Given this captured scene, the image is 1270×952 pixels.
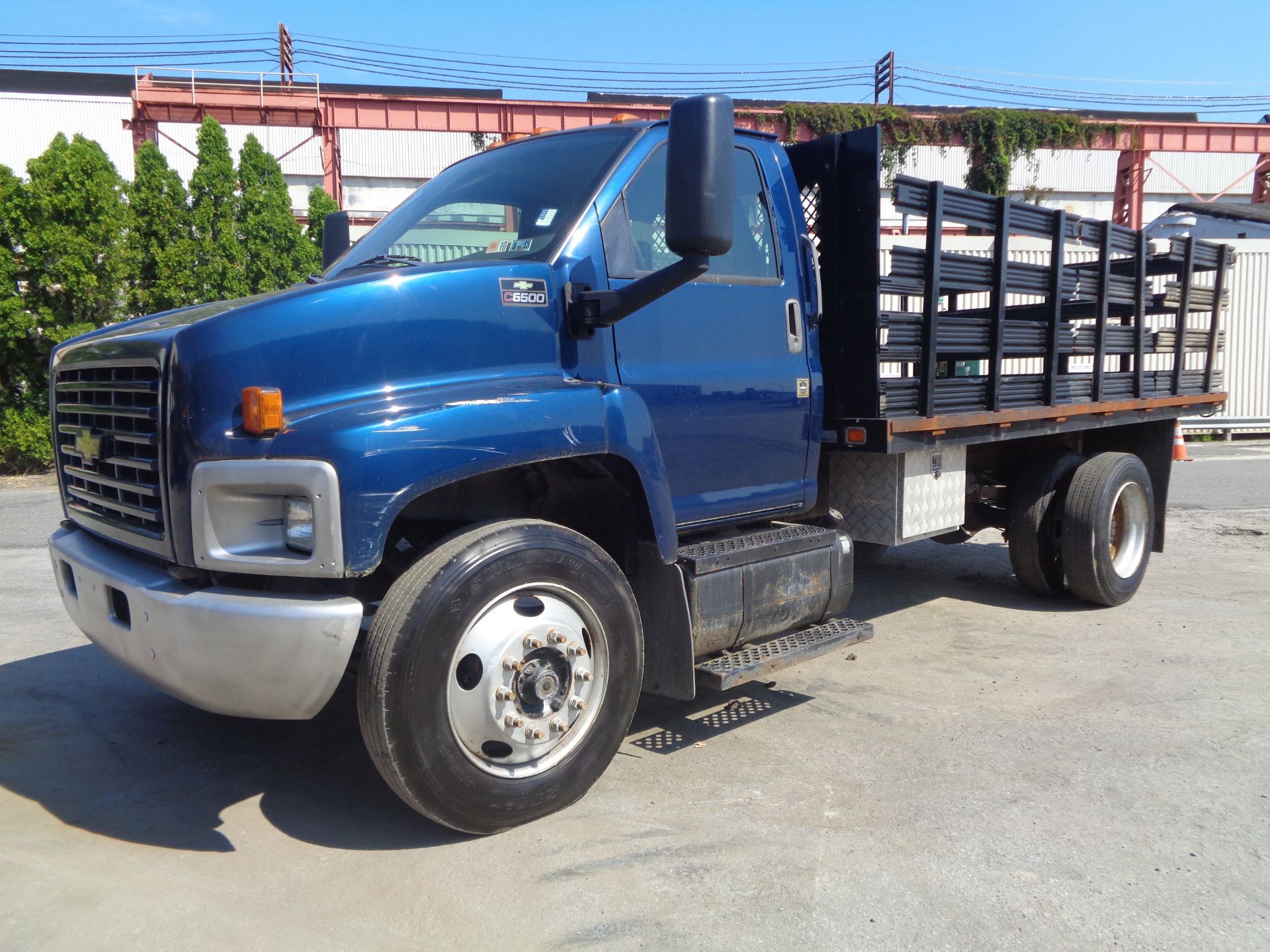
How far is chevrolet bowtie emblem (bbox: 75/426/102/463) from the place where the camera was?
3.50m

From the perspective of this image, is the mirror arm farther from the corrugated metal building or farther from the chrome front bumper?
the corrugated metal building

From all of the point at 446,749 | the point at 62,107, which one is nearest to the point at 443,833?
the point at 446,749

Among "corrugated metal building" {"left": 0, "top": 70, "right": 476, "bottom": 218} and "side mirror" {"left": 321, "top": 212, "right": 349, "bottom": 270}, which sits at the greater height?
"corrugated metal building" {"left": 0, "top": 70, "right": 476, "bottom": 218}

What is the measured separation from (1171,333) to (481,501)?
5.45 meters

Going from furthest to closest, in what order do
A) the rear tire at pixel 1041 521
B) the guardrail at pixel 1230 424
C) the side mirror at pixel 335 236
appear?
the guardrail at pixel 1230 424 → the rear tire at pixel 1041 521 → the side mirror at pixel 335 236

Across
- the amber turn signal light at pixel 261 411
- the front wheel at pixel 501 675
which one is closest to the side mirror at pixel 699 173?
the front wheel at pixel 501 675

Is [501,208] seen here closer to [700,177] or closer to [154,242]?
[700,177]

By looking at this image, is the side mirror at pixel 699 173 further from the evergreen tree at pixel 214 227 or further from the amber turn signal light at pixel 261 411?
the evergreen tree at pixel 214 227

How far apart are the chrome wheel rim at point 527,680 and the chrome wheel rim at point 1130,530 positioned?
455 cm

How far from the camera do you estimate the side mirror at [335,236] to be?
518 cm

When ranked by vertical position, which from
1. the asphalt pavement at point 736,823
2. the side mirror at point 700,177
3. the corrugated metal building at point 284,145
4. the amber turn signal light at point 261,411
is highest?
the corrugated metal building at point 284,145

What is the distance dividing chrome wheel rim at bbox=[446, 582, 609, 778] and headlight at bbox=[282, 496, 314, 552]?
0.56 m

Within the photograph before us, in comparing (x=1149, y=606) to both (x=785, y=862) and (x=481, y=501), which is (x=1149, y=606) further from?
(x=481, y=501)

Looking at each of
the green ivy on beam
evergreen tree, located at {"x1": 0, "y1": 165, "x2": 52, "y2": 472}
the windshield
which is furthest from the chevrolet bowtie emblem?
the green ivy on beam
